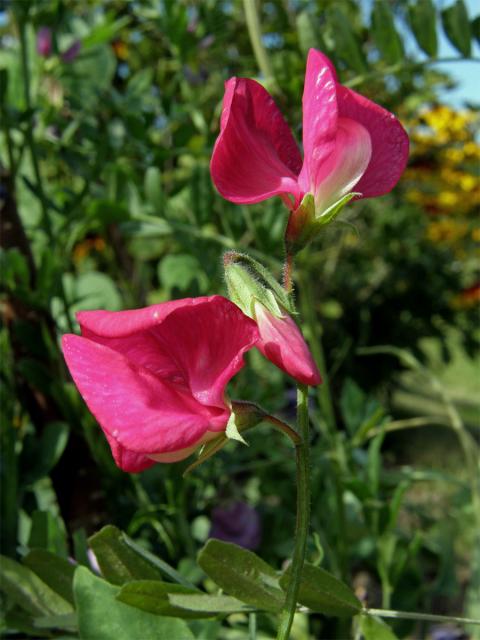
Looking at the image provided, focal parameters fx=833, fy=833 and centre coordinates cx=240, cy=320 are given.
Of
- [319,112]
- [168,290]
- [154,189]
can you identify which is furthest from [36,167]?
[319,112]

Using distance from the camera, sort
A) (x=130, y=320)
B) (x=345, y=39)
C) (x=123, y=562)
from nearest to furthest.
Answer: (x=130, y=320) → (x=123, y=562) → (x=345, y=39)

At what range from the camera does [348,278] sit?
8.32ft

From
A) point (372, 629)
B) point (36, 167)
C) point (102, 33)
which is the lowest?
point (372, 629)

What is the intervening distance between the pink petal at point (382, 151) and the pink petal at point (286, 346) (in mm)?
82

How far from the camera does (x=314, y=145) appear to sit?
1.15 ft

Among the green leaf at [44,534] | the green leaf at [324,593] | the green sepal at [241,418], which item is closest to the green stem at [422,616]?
the green leaf at [324,593]

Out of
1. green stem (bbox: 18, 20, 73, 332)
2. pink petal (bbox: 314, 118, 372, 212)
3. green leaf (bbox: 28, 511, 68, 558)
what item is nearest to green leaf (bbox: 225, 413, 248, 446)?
pink petal (bbox: 314, 118, 372, 212)

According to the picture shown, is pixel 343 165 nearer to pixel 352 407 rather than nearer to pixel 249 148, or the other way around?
pixel 249 148

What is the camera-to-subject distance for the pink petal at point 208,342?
32 cm

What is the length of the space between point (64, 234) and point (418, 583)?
49 centimetres

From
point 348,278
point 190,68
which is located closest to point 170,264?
point 190,68

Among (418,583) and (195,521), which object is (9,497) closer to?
(195,521)

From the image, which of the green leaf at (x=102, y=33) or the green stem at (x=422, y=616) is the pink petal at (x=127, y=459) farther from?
the green leaf at (x=102, y=33)

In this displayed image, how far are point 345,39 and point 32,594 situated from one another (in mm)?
504
